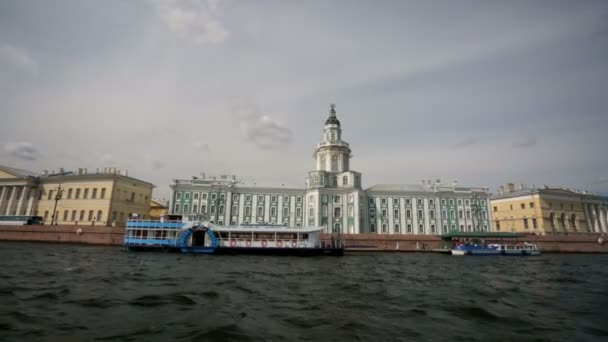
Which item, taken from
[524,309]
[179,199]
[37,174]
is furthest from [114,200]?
[524,309]

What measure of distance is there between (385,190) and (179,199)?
128 feet

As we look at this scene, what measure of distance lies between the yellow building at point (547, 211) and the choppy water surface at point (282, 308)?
57.2 m

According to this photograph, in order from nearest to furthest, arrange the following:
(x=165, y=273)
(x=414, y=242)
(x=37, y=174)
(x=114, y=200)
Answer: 1. (x=165, y=273)
2. (x=414, y=242)
3. (x=114, y=200)
4. (x=37, y=174)

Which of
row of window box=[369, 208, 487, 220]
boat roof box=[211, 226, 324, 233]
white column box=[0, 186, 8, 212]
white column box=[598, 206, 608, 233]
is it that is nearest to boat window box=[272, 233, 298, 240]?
boat roof box=[211, 226, 324, 233]

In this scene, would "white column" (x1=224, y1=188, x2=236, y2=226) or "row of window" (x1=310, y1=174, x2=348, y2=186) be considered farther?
"row of window" (x1=310, y1=174, x2=348, y2=186)

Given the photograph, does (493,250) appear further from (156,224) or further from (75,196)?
(75,196)

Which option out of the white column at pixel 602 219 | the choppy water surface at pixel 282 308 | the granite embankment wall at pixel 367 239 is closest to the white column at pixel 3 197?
the granite embankment wall at pixel 367 239

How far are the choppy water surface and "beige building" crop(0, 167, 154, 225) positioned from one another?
4355 centimetres

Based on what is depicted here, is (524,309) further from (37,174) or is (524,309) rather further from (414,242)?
(37,174)

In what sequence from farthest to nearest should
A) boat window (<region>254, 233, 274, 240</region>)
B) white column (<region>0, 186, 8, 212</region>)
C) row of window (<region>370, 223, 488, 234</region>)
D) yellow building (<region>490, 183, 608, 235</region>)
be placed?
yellow building (<region>490, 183, 608, 235</region>), row of window (<region>370, 223, 488, 234</region>), white column (<region>0, 186, 8, 212</region>), boat window (<region>254, 233, 274, 240</region>)

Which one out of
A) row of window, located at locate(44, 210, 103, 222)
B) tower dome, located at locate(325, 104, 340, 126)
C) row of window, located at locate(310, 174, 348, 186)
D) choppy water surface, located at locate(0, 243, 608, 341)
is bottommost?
choppy water surface, located at locate(0, 243, 608, 341)

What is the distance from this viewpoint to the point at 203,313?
9945 millimetres

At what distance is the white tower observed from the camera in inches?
2354

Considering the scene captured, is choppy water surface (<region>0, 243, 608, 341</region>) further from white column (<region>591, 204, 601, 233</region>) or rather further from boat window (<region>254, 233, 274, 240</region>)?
white column (<region>591, 204, 601, 233</region>)
